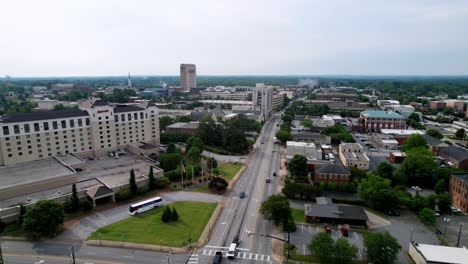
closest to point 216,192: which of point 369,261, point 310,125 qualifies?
point 369,261

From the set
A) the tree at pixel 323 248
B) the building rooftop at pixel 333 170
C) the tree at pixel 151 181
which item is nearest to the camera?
the tree at pixel 323 248

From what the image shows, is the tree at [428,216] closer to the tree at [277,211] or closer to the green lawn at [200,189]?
the tree at [277,211]

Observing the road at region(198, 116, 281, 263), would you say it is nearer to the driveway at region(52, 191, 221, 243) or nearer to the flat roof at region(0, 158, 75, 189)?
the driveway at region(52, 191, 221, 243)

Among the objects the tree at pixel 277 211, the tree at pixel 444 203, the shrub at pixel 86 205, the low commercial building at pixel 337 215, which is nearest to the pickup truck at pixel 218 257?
the tree at pixel 277 211

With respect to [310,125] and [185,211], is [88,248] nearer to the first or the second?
[185,211]

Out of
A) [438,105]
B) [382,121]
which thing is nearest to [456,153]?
[382,121]

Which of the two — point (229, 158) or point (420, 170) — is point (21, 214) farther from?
point (420, 170)
